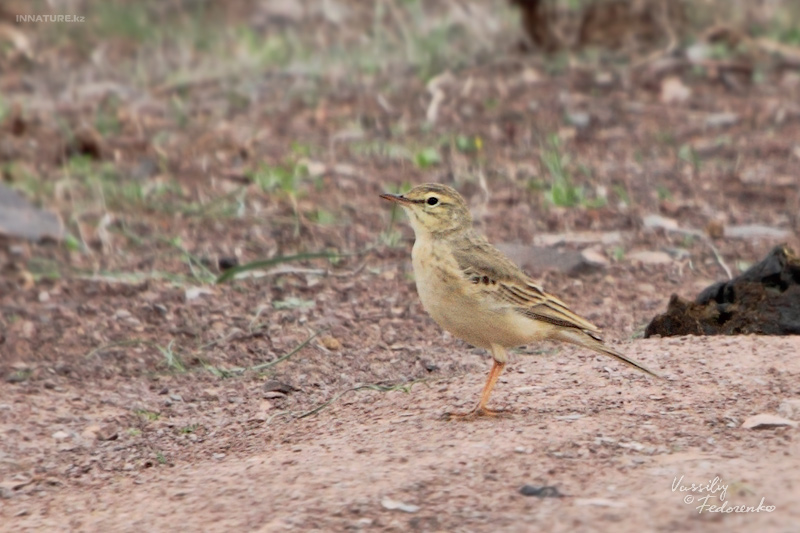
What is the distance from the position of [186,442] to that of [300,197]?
13.0 ft

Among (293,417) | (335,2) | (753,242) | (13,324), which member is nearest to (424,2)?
(335,2)

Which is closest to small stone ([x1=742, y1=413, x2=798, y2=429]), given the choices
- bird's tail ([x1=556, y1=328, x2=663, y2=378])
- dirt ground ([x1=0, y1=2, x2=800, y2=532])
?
dirt ground ([x1=0, y1=2, x2=800, y2=532])

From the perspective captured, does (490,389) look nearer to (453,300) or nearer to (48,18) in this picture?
(453,300)

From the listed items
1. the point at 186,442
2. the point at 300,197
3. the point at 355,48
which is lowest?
the point at 186,442

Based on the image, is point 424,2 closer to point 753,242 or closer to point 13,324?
point 753,242

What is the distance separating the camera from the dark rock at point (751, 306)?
6.43 metres

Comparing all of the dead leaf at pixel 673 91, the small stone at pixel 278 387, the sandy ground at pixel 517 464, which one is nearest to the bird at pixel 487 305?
the sandy ground at pixel 517 464

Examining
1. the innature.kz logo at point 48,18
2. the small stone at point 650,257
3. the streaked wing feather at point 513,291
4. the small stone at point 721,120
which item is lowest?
the small stone at point 650,257

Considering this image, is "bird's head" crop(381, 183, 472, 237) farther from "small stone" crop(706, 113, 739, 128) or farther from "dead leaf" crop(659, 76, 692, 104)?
"dead leaf" crop(659, 76, 692, 104)

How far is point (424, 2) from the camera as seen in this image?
15711mm

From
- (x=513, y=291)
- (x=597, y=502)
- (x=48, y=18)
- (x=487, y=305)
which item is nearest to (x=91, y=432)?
(x=487, y=305)

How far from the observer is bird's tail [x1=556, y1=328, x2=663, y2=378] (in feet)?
19.1

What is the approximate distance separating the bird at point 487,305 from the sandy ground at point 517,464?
247 mm

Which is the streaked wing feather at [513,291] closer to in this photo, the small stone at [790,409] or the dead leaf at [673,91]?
the small stone at [790,409]
